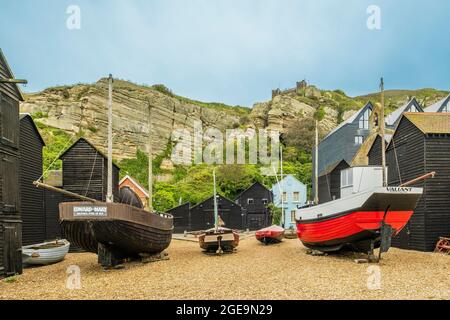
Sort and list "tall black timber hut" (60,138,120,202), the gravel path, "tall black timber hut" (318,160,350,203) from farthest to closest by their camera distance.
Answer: "tall black timber hut" (318,160,350,203)
"tall black timber hut" (60,138,120,202)
the gravel path

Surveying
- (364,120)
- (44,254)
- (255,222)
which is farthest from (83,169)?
(364,120)

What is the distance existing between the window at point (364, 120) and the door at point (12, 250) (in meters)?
42.5

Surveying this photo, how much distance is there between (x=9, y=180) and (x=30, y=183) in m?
6.08

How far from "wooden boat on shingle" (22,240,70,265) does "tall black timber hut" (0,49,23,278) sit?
2380 millimetres

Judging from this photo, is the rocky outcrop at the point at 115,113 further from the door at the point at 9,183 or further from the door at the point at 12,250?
the door at the point at 12,250

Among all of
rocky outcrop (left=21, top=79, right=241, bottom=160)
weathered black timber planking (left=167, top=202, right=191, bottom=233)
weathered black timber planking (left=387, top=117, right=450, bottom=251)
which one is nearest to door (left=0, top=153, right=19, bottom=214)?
weathered black timber planking (left=387, top=117, right=450, bottom=251)

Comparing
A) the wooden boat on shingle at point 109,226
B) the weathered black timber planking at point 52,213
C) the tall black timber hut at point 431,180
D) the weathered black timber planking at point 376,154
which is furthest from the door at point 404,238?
the weathered black timber planking at point 52,213

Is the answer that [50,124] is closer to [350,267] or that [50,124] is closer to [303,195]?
[303,195]

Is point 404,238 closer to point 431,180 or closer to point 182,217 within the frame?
point 431,180

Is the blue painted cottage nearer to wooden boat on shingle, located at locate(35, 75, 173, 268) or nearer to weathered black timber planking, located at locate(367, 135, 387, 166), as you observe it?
weathered black timber planking, located at locate(367, 135, 387, 166)

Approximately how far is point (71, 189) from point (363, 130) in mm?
35827

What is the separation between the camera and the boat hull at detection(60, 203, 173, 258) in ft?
49.1

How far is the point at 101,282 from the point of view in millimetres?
13352

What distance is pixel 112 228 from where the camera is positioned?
15.5 m
